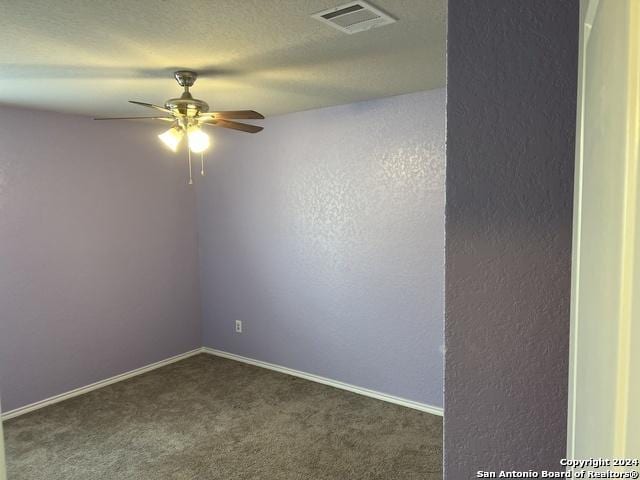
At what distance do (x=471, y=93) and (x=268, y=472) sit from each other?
8.22 ft

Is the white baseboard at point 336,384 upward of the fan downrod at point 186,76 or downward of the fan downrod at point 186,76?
downward

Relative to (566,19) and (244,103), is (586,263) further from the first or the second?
(244,103)

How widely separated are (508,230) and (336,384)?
10.8 feet

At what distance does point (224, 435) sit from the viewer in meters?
3.23

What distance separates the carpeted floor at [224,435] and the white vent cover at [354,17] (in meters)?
2.40

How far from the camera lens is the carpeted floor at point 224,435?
2816 millimetres

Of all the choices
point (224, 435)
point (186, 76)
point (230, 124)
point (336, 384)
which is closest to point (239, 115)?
point (230, 124)

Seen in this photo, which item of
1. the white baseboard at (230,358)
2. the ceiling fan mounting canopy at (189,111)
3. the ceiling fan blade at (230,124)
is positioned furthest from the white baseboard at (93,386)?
the ceiling fan blade at (230,124)

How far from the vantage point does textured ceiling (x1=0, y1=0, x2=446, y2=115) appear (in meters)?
1.84

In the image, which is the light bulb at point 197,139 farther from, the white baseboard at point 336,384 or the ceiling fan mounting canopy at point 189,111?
the white baseboard at point 336,384

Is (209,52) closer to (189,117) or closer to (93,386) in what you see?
(189,117)

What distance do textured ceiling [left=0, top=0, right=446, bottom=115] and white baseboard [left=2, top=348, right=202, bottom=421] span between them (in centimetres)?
230

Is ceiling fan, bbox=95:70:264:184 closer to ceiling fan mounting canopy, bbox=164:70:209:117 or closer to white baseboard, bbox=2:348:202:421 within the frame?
ceiling fan mounting canopy, bbox=164:70:209:117

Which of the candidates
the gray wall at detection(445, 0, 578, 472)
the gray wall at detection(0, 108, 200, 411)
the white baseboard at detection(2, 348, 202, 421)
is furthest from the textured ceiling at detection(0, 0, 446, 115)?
the white baseboard at detection(2, 348, 202, 421)
